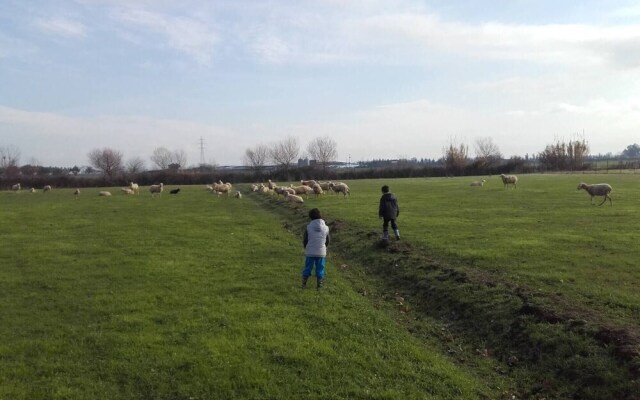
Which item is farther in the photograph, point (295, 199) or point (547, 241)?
point (295, 199)

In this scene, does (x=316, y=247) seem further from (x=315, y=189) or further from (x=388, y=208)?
(x=315, y=189)

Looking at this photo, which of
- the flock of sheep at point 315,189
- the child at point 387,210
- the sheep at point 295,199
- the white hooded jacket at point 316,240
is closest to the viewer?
the white hooded jacket at point 316,240

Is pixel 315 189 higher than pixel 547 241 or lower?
higher

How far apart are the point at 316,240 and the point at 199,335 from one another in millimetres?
4501

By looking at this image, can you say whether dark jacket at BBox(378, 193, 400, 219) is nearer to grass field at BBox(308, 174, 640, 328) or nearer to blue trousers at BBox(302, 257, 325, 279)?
grass field at BBox(308, 174, 640, 328)

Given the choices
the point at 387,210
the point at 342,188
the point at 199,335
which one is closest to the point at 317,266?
the point at 199,335

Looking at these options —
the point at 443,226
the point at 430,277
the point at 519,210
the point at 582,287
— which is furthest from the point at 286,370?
the point at 519,210

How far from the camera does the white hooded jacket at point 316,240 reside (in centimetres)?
1318

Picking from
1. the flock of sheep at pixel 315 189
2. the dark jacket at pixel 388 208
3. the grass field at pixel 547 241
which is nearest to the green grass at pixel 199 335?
the dark jacket at pixel 388 208

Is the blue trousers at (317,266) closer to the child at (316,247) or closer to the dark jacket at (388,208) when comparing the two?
the child at (316,247)

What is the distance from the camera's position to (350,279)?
1519 cm

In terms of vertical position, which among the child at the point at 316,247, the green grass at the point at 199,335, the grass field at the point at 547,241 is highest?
the child at the point at 316,247

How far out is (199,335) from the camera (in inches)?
386

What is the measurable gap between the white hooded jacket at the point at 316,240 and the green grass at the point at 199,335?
41.4 inches
